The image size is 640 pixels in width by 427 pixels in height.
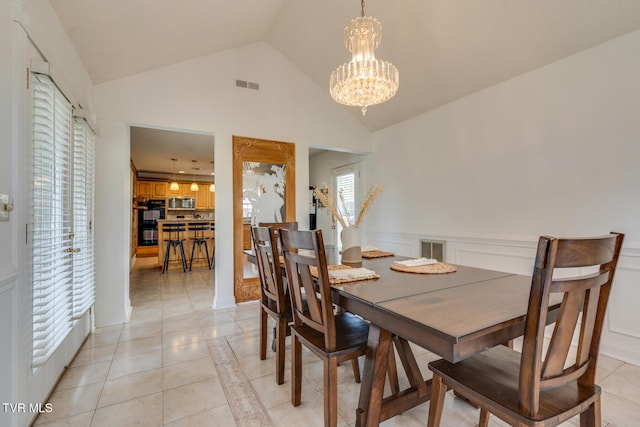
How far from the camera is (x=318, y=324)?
5.11 ft

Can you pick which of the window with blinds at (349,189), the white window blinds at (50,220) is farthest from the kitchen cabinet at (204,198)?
the white window blinds at (50,220)

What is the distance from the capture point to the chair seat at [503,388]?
0.99 meters

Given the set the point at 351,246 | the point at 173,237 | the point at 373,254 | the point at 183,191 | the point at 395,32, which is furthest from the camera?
the point at 183,191

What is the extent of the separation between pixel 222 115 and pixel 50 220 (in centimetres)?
231

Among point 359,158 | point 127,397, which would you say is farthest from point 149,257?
point 127,397

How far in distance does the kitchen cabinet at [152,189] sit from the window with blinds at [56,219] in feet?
21.0

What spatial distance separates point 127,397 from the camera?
187cm

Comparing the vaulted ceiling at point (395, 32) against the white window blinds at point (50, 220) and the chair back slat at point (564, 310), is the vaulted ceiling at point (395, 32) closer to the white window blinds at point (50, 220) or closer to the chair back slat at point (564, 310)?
the white window blinds at point (50, 220)

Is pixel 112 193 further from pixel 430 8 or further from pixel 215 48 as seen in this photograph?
pixel 430 8

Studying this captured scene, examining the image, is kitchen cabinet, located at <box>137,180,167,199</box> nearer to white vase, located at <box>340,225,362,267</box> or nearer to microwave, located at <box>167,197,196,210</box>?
microwave, located at <box>167,197,196,210</box>

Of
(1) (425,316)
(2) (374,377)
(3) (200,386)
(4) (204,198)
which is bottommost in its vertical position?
(3) (200,386)

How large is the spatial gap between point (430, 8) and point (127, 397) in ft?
13.0

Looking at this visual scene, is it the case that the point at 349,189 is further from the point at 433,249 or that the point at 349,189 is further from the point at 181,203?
the point at 181,203

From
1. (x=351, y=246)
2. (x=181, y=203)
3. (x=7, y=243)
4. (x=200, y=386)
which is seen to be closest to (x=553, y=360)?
(x=351, y=246)
